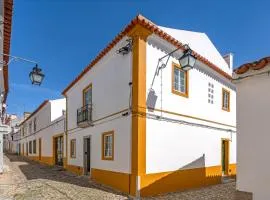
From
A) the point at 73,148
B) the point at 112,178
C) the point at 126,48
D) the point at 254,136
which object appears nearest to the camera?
the point at 254,136

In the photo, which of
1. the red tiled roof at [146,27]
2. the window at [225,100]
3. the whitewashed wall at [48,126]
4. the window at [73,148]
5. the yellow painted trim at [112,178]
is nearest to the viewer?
the red tiled roof at [146,27]

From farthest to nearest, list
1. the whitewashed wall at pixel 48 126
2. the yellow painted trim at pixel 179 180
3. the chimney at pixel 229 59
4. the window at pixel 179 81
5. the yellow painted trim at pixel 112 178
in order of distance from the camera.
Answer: the whitewashed wall at pixel 48 126 → the chimney at pixel 229 59 → the window at pixel 179 81 → the yellow painted trim at pixel 112 178 → the yellow painted trim at pixel 179 180

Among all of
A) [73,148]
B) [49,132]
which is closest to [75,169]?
[73,148]

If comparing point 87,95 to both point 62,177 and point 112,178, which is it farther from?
point 112,178

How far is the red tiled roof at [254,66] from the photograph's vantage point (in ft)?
15.7

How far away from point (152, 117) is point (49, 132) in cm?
1477

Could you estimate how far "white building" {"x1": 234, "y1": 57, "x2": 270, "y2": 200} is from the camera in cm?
472

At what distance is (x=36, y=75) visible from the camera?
7336 mm

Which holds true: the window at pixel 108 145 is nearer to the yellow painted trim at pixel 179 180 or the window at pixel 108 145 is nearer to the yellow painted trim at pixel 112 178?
the yellow painted trim at pixel 112 178

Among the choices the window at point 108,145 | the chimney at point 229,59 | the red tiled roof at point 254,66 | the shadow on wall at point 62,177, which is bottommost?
the shadow on wall at point 62,177

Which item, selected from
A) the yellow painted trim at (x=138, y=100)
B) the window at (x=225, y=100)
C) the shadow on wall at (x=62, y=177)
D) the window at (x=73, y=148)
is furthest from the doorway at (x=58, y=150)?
the window at (x=225, y=100)

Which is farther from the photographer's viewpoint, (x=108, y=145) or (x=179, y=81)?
(x=108, y=145)

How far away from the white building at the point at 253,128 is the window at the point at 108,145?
5409 mm

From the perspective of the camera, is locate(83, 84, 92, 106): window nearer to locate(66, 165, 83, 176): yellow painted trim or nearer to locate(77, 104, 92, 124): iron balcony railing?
locate(77, 104, 92, 124): iron balcony railing
